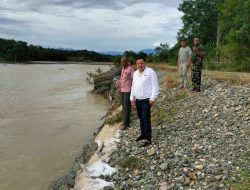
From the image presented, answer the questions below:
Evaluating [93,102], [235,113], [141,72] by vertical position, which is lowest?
[93,102]

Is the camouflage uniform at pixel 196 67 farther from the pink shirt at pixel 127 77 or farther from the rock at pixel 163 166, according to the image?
the rock at pixel 163 166

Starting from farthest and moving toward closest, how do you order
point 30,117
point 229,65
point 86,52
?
point 86,52 < point 229,65 < point 30,117

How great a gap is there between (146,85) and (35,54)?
14165 cm

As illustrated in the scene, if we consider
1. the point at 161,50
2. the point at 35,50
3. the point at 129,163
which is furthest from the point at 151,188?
the point at 35,50

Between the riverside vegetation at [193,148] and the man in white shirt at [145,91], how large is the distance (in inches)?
23.6

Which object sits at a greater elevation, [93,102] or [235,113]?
[235,113]

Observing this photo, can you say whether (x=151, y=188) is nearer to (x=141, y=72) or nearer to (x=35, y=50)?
(x=141, y=72)

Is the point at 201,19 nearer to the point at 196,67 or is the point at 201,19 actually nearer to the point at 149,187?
the point at 196,67

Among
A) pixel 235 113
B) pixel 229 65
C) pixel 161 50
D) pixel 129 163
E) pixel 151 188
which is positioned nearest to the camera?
pixel 151 188

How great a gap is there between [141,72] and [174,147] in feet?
6.30

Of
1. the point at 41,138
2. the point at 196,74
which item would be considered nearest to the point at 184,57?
the point at 196,74

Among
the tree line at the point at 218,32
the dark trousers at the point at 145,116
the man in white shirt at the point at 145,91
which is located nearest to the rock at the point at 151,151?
the man in white shirt at the point at 145,91

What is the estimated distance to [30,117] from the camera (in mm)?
20266

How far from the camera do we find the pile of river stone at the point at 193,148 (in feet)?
24.6
